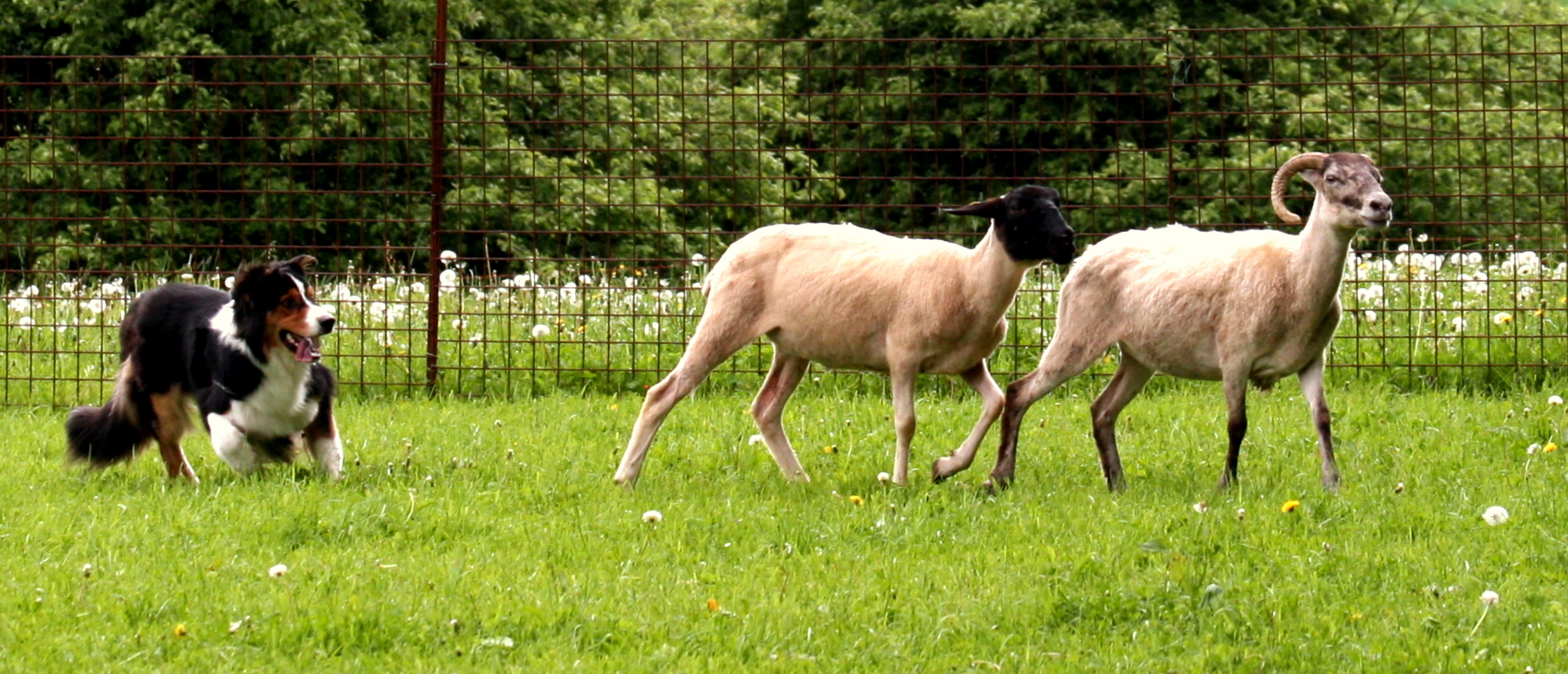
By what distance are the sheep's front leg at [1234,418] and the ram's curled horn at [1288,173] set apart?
0.74 meters

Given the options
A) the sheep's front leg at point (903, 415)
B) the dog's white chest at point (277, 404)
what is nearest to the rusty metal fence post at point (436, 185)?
the dog's white chest at point (277, 404)

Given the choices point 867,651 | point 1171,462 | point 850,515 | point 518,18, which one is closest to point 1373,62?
point 518,18

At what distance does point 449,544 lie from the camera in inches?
275

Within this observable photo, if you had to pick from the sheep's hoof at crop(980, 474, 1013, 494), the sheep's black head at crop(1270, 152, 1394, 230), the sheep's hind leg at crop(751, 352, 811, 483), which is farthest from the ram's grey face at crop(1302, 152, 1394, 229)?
the sheep's hind leg at crop(751, 352, 811, 483)

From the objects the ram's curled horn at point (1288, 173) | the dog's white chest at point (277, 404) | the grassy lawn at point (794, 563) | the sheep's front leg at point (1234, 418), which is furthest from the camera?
the dog's white chest at point (277, 404)

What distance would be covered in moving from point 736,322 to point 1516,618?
4004mm

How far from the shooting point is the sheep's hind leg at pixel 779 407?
8828mm

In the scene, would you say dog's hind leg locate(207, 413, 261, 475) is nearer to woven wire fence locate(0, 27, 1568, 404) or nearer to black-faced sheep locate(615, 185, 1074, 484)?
black-faced sheep locate(615, 185, 1074, 484)

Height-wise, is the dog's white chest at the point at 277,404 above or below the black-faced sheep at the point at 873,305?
below

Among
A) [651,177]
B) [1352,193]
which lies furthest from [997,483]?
[651,177]

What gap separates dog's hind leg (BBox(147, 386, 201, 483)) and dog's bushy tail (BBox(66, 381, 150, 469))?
0.08m

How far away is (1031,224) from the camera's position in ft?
27.0

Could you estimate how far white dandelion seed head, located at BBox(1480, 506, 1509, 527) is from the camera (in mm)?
6984

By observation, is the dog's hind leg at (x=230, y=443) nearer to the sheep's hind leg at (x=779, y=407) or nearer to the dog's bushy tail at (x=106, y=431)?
the dog's bushy tail at (x=106, y=431)
